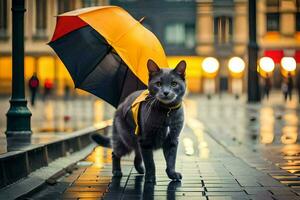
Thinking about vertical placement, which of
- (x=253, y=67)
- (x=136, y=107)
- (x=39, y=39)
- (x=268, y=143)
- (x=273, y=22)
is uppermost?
(x=273, y=22)

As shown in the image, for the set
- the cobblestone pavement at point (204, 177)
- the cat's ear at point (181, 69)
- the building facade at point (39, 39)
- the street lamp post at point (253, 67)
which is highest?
the building facade at point (39, 39)

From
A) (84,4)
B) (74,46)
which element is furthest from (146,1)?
(74,46)

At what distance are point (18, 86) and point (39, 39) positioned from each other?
58.8 metres

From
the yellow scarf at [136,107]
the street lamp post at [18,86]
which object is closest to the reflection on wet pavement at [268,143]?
the yellow scarf at [136,107]

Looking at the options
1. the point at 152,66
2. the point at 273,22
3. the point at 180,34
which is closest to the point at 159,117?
the point at 152,66

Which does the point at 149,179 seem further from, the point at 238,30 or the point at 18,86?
the point at 238,30

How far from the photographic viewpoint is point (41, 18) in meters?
72.4

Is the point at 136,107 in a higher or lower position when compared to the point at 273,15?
lower

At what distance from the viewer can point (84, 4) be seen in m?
72.6

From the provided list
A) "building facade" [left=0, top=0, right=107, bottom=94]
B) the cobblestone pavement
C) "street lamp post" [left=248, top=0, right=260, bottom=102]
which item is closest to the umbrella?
the cobblestone pavement

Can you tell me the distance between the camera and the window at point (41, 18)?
236 ft

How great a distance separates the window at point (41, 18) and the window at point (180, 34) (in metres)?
12.1

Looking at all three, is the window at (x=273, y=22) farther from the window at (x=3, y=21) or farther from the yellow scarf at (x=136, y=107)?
the yellow scarf at (x=136, y=107)

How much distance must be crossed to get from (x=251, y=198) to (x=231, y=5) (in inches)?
2645
